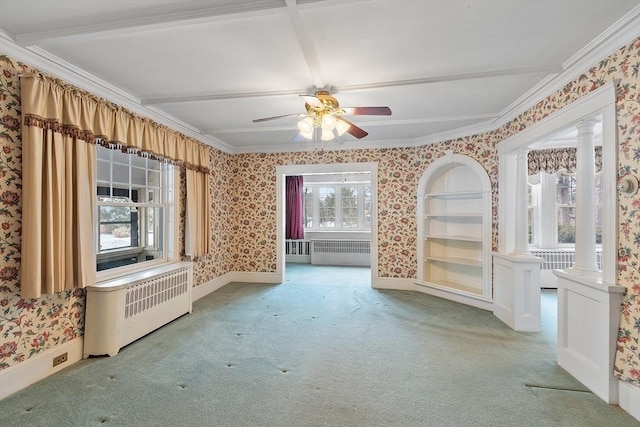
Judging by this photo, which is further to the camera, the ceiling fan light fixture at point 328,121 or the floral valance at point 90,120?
the ceiling fan light fixture at point 328,121

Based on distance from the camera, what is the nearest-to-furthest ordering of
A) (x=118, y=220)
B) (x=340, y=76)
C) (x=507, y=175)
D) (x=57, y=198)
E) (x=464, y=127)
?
(x=57, y=198), (x=340, y=76), (x=118, y=220), (x=507, y=175), (x=464, y=127)

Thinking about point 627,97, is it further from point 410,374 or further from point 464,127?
point 410,374

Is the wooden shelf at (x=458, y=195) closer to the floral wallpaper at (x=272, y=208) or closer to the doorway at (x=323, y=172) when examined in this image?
the floral wallpaper at (x=272, y=208)

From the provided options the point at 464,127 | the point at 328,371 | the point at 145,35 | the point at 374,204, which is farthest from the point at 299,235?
the point at 145,35

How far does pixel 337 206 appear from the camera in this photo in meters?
7.75

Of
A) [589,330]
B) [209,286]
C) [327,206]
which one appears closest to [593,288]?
[589,330]

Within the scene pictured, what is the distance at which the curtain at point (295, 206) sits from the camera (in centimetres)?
763

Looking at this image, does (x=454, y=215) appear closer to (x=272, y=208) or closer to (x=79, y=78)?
(x=272, y=208)

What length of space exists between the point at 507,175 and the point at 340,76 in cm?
251

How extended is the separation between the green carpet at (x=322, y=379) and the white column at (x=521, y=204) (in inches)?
38.2

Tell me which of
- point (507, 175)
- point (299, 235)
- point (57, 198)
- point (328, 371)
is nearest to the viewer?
point (57, 198)

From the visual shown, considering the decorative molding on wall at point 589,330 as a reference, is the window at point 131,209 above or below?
above

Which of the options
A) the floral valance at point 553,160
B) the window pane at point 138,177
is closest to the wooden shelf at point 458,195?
the floral valance at point 553,160

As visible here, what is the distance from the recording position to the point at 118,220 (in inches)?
131
